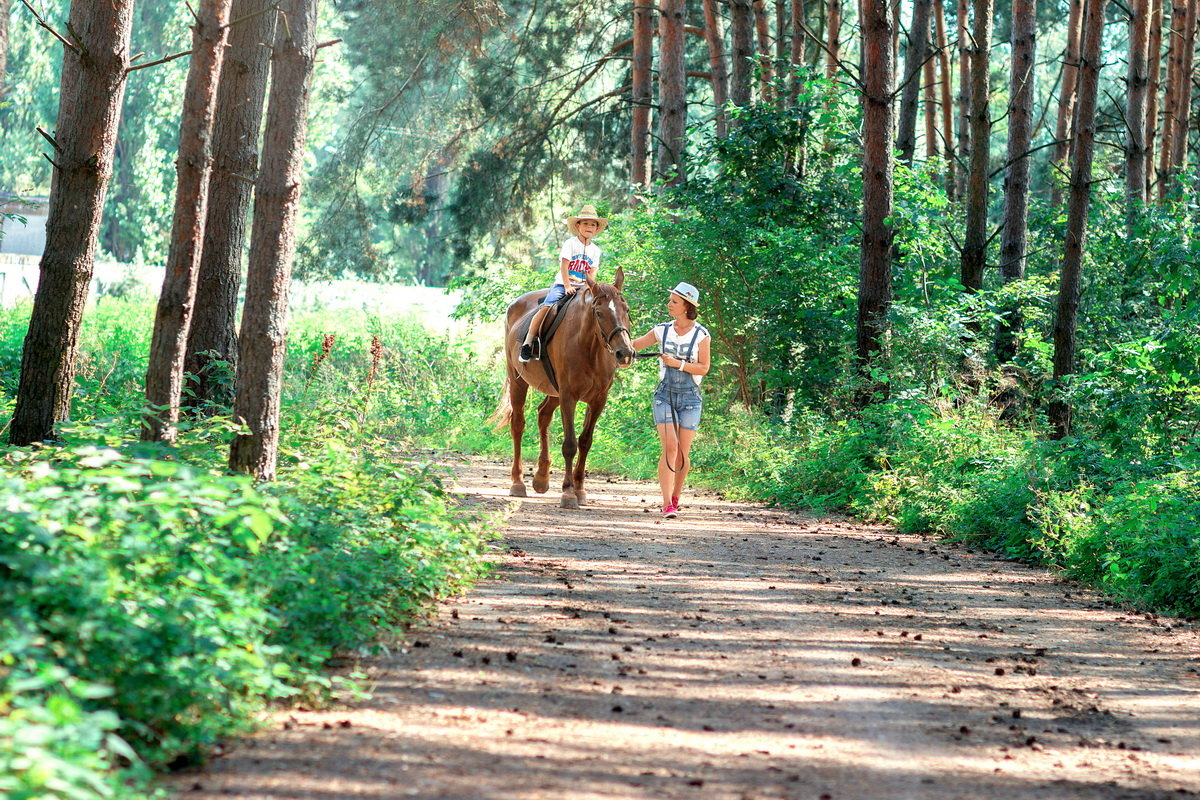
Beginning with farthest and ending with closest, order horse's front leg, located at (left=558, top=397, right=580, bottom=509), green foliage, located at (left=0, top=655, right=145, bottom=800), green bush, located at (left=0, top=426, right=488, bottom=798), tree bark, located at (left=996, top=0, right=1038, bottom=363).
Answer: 1. tree bark, located at (left=996, top=0, right=1038, bottom=363)
2. horse's front leg, located at (left=558, top=397, right=580, bottom=509)
3. green bush, located at (left=0, top=426, right=488, bottom=798)
4. green foliage, located at (left=0, top=655, right=145, bottom=800)

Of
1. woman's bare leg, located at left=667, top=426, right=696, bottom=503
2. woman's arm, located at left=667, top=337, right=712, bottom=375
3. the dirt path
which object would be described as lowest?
the dirt path

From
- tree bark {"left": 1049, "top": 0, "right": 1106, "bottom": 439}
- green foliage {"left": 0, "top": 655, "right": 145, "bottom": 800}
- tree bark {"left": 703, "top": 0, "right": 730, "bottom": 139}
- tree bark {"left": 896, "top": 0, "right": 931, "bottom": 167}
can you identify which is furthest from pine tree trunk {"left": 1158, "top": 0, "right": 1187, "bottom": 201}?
green foliage {"left": 0, "top": 655, "right": 145, "bottom": 800}

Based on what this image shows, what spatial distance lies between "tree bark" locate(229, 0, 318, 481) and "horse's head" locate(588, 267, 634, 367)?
4502mm

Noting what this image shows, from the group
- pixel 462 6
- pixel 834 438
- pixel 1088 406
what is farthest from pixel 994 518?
pixel 462 6

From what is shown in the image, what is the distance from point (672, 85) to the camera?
23906 millimetres

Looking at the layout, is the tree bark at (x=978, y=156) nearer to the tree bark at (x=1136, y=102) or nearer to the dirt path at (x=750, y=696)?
the tree bark at (x=1136, y=102)

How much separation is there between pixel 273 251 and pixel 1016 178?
13700mm

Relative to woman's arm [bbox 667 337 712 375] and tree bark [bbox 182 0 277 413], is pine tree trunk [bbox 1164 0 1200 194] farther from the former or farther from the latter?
tree bark [bbox 182 0 277 413]

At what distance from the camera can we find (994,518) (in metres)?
11.8

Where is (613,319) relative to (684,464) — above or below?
above

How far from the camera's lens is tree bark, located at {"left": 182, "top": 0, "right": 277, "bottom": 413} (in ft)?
33.6

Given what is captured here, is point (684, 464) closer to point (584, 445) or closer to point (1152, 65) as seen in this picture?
point (584, 445)

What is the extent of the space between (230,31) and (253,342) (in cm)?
344

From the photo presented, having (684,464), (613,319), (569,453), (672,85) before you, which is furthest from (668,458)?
(672,85)
